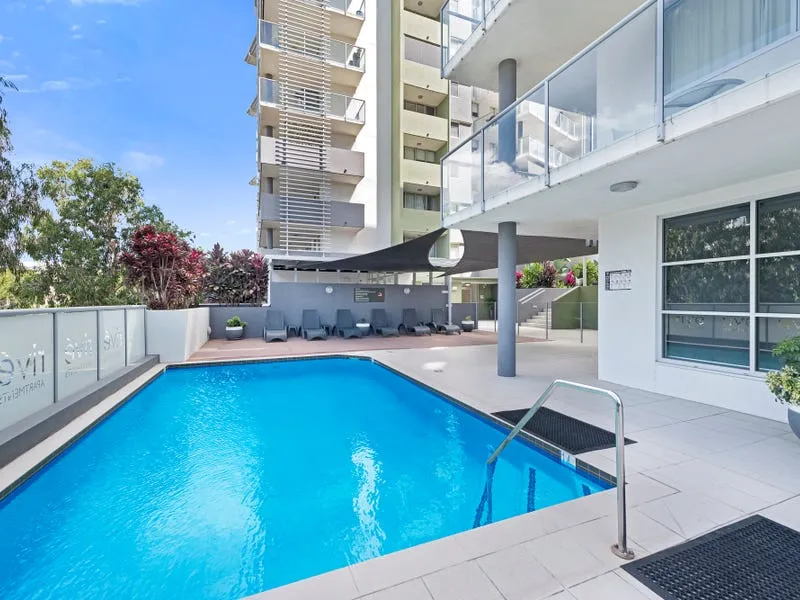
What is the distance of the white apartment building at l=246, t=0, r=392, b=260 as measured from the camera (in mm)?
17000

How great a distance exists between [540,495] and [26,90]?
17.8 metres

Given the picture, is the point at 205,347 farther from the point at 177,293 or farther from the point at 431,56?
the point at 431,56

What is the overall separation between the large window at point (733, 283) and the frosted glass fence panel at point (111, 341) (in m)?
10.2

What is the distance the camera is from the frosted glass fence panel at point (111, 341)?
7.16 metres

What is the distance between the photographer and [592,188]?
5.54 meters

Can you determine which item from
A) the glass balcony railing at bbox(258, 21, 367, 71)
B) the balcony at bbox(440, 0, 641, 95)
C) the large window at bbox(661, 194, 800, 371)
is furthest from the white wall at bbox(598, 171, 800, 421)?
the glass balcony railing at bbox(258, 21, 367, 71)

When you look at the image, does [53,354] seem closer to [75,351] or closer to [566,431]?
[75,351]

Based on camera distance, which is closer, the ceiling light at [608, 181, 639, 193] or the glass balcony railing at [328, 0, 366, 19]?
the ceiling light at [608, 181, 639, 193]

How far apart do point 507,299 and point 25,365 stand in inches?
306

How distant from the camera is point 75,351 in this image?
6.07 metres

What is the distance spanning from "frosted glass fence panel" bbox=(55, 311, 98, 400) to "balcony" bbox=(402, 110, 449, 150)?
17054 mm

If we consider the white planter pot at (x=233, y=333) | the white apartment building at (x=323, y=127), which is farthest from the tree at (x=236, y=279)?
the white planter pot at (x=233, y=333)

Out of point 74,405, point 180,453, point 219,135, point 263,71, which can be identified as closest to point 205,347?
point 74,405

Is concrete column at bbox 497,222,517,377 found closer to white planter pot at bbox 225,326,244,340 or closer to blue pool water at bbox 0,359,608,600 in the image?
blue pool water at bbox 0,359,608,600
